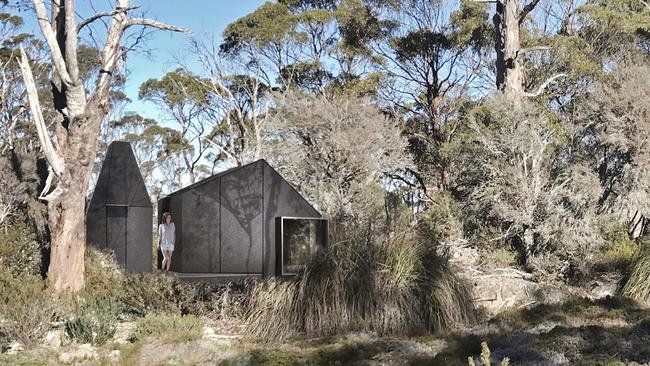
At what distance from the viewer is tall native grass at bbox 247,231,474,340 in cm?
688

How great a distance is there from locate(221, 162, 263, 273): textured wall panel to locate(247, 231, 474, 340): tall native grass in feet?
6.26

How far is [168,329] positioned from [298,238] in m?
2.96

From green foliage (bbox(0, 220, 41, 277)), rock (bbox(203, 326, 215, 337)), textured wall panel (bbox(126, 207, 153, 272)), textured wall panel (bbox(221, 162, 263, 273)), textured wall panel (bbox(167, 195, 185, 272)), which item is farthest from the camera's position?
textured wall panel (bbox(126, 207, 153, 272))

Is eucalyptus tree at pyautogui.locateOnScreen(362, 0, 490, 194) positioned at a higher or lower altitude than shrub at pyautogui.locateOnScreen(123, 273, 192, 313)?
higher

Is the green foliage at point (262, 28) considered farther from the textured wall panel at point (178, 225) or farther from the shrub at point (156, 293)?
the shrub at point (156, 293)

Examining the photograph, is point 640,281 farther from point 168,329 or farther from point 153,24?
point 153,24

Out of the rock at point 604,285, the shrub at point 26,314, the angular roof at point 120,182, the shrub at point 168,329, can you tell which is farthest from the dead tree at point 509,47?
the shrub at point 26,314

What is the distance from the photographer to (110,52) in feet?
33.8

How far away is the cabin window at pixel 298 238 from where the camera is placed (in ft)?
27.5

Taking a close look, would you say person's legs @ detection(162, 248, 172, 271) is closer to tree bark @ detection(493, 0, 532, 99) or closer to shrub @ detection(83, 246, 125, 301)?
shrub @ detection(83, 246, 125, 301)

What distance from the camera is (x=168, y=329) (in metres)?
6.36

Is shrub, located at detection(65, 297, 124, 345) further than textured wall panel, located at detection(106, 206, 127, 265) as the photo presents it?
No

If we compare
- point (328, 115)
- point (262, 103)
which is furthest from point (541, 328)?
point (262, 103)

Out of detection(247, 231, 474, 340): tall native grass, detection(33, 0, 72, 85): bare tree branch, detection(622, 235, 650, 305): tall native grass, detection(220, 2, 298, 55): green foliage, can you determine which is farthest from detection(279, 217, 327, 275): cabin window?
detection(220, 2, 298, 55): green foliage
